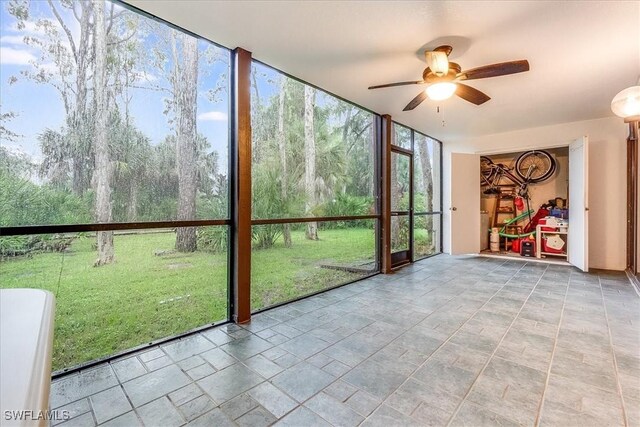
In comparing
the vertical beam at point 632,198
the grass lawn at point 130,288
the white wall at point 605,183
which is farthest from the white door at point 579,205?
the grass lawn at point 130,288

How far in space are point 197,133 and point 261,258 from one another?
136 centimetres

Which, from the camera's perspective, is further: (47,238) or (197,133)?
(197,133)

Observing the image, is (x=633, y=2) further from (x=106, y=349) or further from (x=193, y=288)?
(x=106, y=349)

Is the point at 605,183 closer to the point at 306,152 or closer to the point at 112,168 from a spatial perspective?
the point at 306,152

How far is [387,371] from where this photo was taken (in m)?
1.90

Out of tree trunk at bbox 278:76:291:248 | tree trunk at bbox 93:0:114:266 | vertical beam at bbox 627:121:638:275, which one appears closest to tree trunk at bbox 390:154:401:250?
tree trunk at bbox 278:76:291:248

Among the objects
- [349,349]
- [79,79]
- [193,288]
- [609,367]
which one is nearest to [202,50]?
[79,79]

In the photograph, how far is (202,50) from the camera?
264 centimetres

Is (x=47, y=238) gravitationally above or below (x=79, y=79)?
below

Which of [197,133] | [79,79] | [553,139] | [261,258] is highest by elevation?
[553,139]

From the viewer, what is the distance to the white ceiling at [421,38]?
2.11 metres

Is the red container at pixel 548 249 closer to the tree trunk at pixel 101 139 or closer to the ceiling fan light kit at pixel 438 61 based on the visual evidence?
the ceiling fan light kit at pixel 438 61

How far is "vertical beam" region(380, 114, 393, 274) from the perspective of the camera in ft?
15.0

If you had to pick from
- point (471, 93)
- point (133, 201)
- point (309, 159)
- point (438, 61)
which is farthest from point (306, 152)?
point (133, 201)
